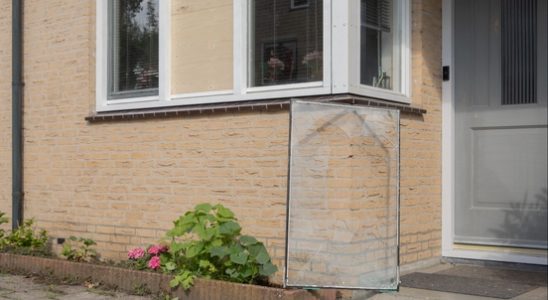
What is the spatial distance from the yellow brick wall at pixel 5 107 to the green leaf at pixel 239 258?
3.81 metres

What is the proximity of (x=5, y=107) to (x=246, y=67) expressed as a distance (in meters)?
3.49

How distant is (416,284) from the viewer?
614 centimetres

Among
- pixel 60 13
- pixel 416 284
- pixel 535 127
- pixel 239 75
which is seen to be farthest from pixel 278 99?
pixel 60 13

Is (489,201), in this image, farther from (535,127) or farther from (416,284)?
(416,284)

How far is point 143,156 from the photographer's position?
711 cm

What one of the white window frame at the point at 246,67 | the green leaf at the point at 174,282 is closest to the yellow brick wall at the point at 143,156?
the white window frame at the point at 246,67

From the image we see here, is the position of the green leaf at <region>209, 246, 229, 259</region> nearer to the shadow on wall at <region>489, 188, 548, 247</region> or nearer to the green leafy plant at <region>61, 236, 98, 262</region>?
the green leafy plant at <region>61, 236, 98, 262</region>

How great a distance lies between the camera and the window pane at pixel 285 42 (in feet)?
19.7

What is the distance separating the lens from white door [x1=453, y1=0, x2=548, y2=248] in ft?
21.6

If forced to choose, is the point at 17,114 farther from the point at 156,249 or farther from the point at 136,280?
the point at 136,280

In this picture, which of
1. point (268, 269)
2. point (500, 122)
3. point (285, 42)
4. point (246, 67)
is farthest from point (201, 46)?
point (500, 122)

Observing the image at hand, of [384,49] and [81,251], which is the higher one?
[384,49]

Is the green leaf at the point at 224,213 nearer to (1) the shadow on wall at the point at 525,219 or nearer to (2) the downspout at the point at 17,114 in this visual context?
(1) the shadow on wall at the point at 525,219

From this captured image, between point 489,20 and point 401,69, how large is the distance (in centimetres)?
102
